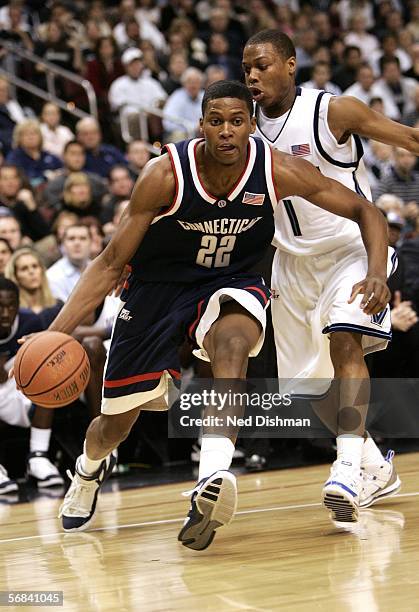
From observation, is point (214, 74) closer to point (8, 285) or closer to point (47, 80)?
point (47, 80)

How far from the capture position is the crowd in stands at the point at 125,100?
7.95 m

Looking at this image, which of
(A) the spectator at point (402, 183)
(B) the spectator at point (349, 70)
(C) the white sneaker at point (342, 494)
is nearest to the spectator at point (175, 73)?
(B) the spectator at point (349, 70)

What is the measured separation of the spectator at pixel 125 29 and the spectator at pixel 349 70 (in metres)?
2.34

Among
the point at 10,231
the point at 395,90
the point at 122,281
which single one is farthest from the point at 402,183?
the point at 122,281

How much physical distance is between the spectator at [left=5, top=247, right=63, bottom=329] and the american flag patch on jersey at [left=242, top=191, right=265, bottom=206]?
3195 millimetres

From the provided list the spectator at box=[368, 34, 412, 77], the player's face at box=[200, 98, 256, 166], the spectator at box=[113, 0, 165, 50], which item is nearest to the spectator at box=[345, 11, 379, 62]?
the spectator at box=[368, 34, 412, 77]

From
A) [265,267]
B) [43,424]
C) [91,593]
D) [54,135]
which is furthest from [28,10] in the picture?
[91,593]

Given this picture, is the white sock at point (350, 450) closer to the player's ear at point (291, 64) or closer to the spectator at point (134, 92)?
the player's ear at point (291, 64)

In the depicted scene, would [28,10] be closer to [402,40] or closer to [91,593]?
[402,40]

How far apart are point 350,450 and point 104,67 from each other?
30.8 ft

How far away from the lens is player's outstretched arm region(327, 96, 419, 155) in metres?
4.61

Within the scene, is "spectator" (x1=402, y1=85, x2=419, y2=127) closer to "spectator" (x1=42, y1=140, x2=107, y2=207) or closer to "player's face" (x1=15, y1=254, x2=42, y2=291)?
"spectator" (x1=42, y1=140, x2=107, y2=207)

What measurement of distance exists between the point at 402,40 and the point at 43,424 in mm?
10630

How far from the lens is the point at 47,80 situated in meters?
12.5
